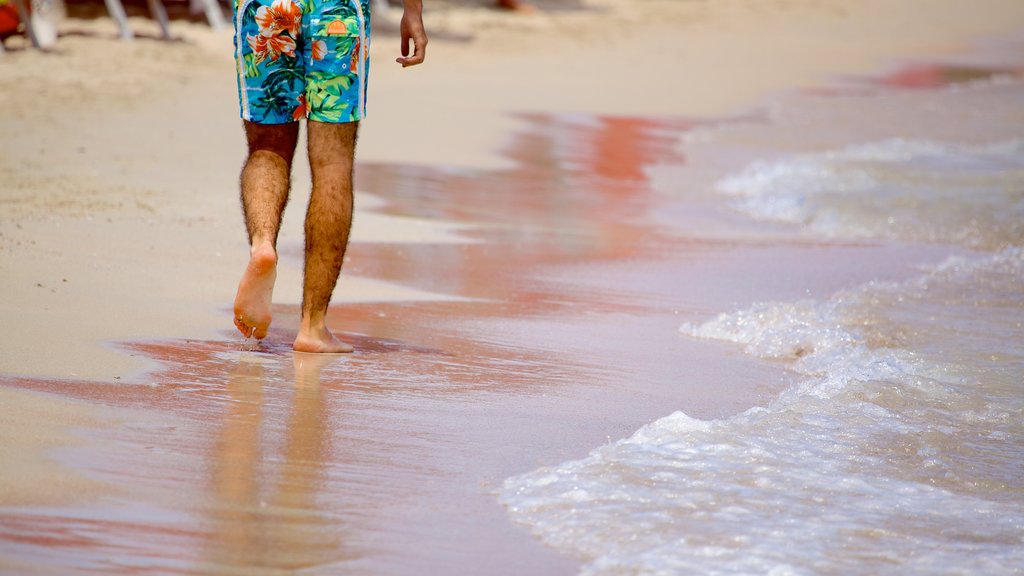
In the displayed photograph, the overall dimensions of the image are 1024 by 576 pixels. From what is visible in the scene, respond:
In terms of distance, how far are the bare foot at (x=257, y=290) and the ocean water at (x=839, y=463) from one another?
3.57 ft

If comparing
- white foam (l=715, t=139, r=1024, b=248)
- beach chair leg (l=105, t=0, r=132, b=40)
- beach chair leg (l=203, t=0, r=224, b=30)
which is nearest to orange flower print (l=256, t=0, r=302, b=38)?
white foam (l=715, t=139, r=1024, b=248)

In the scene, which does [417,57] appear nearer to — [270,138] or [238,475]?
[270,138]

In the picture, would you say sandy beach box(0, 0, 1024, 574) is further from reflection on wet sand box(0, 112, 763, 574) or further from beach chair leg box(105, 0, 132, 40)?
beach chair leg box(105, 0, 132, 40)

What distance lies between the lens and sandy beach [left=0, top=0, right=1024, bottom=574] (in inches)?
115

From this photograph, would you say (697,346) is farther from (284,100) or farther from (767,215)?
(767,215)

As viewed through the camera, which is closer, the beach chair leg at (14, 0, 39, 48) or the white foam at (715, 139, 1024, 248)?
the white foam at (715, 139, 1024, 248)

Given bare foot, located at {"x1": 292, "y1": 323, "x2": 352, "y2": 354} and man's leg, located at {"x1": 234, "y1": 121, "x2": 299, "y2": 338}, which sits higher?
man's leg, located at {"x1": 234, "y1": 121, "x2": 299, "y2": 338}

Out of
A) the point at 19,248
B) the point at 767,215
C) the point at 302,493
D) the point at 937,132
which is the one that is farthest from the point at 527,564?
the point at 937,132

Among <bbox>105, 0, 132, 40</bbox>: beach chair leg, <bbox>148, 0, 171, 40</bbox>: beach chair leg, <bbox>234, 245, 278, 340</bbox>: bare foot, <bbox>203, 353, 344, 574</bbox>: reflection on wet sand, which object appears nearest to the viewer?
<bbox>203, 353, 344, 574</bbox>: reflection on wet sand

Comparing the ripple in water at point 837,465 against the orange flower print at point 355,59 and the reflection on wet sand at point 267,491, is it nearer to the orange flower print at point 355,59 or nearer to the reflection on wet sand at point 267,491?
the reflection on wet sand at point 267,491

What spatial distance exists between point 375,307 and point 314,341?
90cm

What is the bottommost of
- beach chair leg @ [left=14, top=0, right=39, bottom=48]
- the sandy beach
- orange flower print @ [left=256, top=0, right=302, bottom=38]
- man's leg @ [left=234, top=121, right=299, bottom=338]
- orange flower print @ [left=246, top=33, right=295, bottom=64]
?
beach chair leg @ [left=14, top=0, right=39, bottom=48]

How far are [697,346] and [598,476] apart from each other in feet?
5.42

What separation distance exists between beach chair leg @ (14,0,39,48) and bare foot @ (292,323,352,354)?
8.64 m
